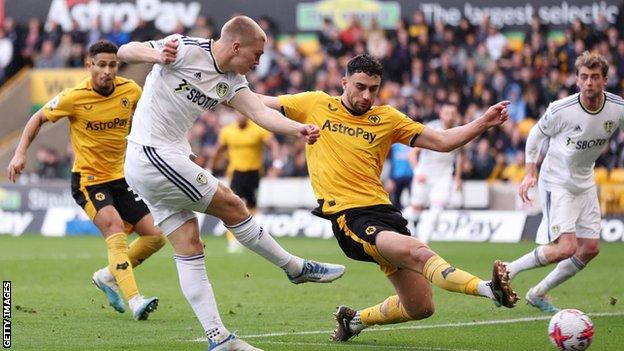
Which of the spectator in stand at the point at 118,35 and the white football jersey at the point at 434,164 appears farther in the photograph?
the spectator in stand at the point at 118,35

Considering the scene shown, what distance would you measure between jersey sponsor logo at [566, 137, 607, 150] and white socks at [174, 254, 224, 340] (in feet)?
15.9

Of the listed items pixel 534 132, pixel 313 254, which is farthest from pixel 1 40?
pixel 534 132

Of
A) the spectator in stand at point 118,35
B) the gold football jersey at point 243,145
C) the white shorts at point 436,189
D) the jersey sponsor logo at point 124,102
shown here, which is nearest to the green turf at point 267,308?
the white shorts at point 436,189

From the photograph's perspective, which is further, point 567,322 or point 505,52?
point 505,52

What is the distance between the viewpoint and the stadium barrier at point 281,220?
23.7 metres

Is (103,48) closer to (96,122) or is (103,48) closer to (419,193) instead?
(96,122)

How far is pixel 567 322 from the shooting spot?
905 centimetres

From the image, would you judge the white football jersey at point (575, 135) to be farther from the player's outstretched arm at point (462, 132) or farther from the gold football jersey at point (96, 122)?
the gold football jersey at point (96, 122)

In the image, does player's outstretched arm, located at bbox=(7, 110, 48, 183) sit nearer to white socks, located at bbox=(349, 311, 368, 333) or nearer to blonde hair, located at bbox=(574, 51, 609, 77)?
white socks, located at bbox=(349, 311, 368, 333)

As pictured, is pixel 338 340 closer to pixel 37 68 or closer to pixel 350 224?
pixel 350 224

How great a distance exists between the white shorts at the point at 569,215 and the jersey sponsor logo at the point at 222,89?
4.64 m

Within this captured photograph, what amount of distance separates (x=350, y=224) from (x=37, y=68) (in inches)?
951

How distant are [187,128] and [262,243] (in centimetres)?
115

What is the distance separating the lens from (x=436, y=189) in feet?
68.6
